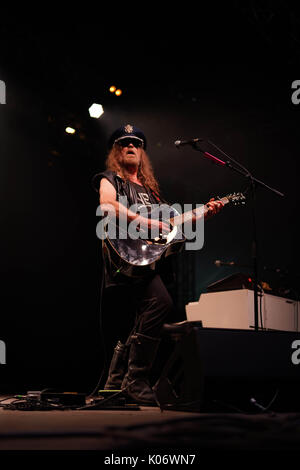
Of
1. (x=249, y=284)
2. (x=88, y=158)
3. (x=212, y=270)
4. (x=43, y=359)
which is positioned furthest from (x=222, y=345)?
(x=212, y=270)

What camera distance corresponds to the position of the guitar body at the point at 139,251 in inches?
118

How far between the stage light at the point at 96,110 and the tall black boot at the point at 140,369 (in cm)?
299

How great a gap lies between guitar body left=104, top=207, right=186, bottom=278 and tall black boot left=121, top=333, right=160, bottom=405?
41 cm

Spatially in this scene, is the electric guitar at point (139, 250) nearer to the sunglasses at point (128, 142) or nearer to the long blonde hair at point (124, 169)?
the long blonde hair at point (124, 169)

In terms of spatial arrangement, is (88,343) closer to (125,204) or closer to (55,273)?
(55,273)

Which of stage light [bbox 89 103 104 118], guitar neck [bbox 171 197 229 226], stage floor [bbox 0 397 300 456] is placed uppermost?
stage light [bbox 89 103 104 118]

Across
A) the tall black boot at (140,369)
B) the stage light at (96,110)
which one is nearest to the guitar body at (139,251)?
the tall black boot at (140,369)

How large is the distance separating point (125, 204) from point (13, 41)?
232cm

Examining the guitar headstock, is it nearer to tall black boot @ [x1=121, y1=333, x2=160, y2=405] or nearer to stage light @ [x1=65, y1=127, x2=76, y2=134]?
tall black boot @ [x1=121, y1=333, x2=160, y2=405]

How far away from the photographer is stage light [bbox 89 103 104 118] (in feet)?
16.9

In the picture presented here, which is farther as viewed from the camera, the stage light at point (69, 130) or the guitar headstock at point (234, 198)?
the stage light at point (69, 130)

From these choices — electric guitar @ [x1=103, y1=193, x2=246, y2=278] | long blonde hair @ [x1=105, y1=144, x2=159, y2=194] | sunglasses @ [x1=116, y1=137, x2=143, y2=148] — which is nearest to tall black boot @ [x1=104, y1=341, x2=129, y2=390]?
electric guitar @ [x1=103, y1=193, x2=246, y2=278]

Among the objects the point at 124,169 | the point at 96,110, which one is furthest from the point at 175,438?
the point at 96,110

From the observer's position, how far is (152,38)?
4812mm
